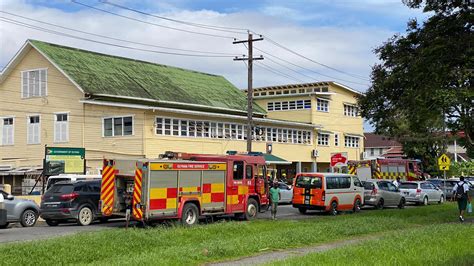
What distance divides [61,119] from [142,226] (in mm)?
22164

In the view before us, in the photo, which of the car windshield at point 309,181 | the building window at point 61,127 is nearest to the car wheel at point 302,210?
the car windshield at point 309,181

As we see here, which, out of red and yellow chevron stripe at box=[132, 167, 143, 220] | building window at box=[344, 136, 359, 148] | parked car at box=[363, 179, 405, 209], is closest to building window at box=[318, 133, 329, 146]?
building window at box=[344, 136, 359, 148]

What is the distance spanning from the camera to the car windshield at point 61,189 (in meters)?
21.2

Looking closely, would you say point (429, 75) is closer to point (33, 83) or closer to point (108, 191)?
point (108, 191)

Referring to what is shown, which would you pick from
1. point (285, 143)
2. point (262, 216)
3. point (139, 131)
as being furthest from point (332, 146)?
point (262, 216)

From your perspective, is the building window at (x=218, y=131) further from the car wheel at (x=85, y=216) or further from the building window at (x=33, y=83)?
the car wheel at (x=85, y=216)

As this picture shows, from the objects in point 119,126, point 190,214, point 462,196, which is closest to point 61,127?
point 119,126

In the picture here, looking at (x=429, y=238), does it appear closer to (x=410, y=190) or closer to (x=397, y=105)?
(x=397, y=105)

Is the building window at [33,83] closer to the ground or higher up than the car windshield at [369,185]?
higher up

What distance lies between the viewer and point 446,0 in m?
22.2

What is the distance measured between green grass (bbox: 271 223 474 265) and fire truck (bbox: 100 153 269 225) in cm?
712

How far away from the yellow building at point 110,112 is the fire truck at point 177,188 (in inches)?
616

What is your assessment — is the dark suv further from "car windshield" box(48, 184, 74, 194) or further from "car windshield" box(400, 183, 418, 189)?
"car windshield" box(400, 183, 418, 189)

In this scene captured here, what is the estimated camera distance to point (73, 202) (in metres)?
21.0
